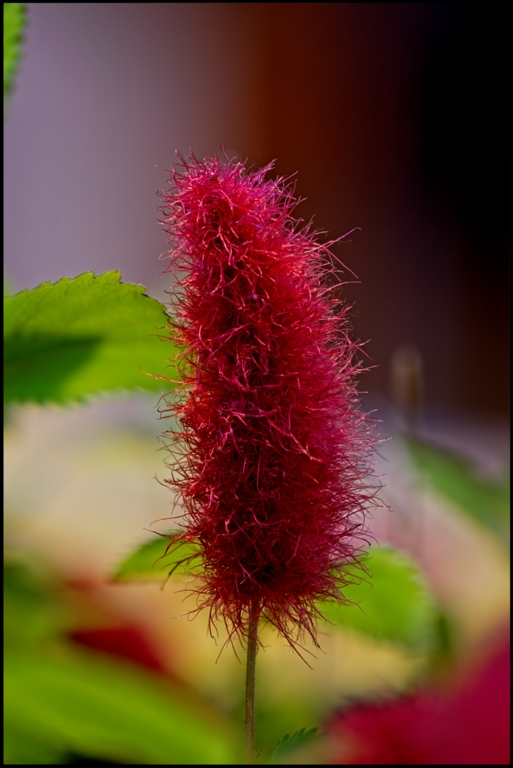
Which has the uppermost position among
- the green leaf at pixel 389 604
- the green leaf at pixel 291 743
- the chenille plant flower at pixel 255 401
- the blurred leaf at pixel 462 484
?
the blurred leaf at pixel 462 484

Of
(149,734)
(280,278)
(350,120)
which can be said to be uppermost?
(350,120)

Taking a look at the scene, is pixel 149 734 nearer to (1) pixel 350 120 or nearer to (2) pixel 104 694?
(2) pixel 104 694

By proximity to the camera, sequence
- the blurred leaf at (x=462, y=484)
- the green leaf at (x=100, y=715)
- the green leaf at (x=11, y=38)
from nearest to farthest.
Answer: the green leaf at (x=100, y=715), the green leaf at (x=11, y=38), the blurred leaf at (x=462, y=484)

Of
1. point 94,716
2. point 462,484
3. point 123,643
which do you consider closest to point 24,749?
point 94,716

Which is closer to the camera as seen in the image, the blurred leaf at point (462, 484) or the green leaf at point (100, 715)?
the green leaf at point (100, 715)

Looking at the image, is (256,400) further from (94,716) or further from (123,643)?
(123,643)

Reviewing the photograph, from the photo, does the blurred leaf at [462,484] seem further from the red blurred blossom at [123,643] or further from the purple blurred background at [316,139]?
the red blurred blossom at [123,643]

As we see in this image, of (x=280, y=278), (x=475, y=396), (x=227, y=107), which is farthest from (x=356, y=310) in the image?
(x=475, y=396)

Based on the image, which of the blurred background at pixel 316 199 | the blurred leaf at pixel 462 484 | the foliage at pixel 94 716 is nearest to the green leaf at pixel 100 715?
the foliage at pixel 94 716
